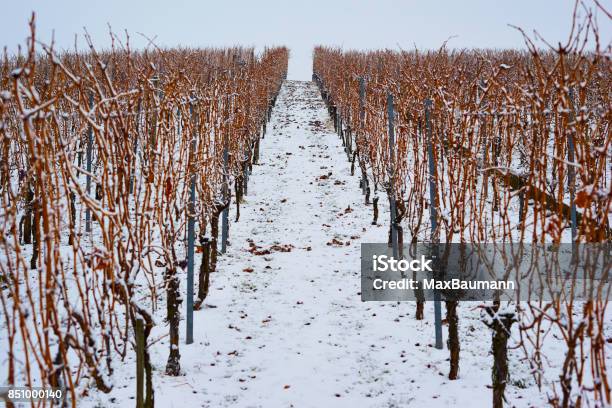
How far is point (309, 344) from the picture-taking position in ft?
16.2

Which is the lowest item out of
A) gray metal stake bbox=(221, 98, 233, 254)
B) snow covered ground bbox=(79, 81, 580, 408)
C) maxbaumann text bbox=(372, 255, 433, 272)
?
snow covered ground bbox=(79, 81, 580, 408)

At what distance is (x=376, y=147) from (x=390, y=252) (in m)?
1.65

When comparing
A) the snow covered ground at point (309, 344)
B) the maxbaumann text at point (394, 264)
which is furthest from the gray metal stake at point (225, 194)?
the maxbaumann text at point (394, 264)

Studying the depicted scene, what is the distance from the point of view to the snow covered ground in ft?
13.2

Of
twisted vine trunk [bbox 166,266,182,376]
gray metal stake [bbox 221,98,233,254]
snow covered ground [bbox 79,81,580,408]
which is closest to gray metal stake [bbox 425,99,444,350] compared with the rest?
snow covered ground [bbox 79,81,580,408]

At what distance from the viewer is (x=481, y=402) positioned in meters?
3.85

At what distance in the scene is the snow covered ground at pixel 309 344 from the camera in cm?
402

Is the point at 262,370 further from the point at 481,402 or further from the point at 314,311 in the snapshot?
the point at 481,402

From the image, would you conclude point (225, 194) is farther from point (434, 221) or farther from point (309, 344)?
point (434, 221)

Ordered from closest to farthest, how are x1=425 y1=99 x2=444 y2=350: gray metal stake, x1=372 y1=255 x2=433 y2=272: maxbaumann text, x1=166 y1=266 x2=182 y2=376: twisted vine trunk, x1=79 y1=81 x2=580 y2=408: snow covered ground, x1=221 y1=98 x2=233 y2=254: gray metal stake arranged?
1. x1=79 y1=81 x2=580 y2=408: snow covered ground
2. x1=166 y1=266 x2=182 y2=376: twisted vine trunk
3. x1=425 y1=99 x2=444 y2=350: gray metal stake
4. x1=372 y1=255 x2=433 y2=272: maxbaumann text
5. x1=221 y1=98 x2=233 y2=254: gray metal stake

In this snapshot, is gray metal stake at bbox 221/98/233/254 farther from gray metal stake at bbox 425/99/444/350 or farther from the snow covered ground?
gray metal stake at bbox 425/99/444/350

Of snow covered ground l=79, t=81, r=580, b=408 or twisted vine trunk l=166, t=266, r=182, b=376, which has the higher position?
twisted vine trunk l=166, t=266, r=182, b=376

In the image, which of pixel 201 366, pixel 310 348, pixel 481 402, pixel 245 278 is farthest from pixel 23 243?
pixel 481 402

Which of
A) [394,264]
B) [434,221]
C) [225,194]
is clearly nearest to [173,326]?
[434,221]
